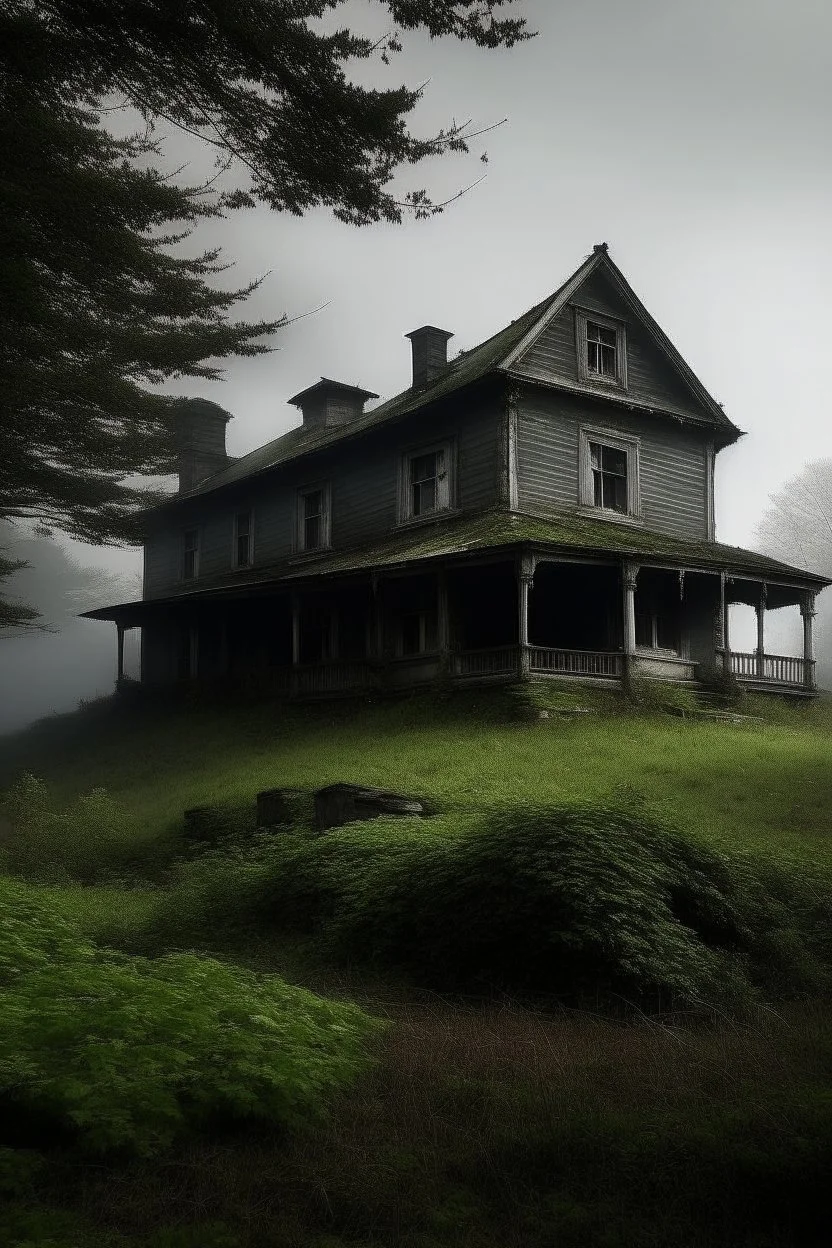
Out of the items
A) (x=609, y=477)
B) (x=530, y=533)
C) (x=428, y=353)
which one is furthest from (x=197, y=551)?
(x=530, y=533)

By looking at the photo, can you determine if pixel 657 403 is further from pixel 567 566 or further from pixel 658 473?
pixel 567 566

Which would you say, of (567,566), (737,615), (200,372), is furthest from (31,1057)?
(737,615)

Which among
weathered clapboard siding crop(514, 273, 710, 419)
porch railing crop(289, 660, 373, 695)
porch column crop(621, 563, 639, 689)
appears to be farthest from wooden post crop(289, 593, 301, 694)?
porch column crop(621, 563, 639, 689)

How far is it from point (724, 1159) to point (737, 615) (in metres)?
87.6

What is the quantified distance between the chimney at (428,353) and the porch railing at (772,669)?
11.5m

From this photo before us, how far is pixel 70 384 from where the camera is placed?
18531 millimetres

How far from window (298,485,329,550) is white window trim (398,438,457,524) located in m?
3.69

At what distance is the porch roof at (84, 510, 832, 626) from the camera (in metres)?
23.3

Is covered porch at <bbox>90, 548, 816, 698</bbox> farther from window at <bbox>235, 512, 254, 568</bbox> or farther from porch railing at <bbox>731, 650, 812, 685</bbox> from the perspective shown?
window at <bbox>235, 512, 254, 568</bbox>

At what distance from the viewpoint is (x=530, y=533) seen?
77.4 feet

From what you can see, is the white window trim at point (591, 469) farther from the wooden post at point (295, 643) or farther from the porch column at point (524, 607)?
the wooden post at point (295, 643)

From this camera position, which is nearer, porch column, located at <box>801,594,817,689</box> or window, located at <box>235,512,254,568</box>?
porch column, located at <box>801,594,817,689</box>

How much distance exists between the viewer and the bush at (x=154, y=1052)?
5070 mm


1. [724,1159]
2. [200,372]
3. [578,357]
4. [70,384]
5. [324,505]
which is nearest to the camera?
[724,1159]
